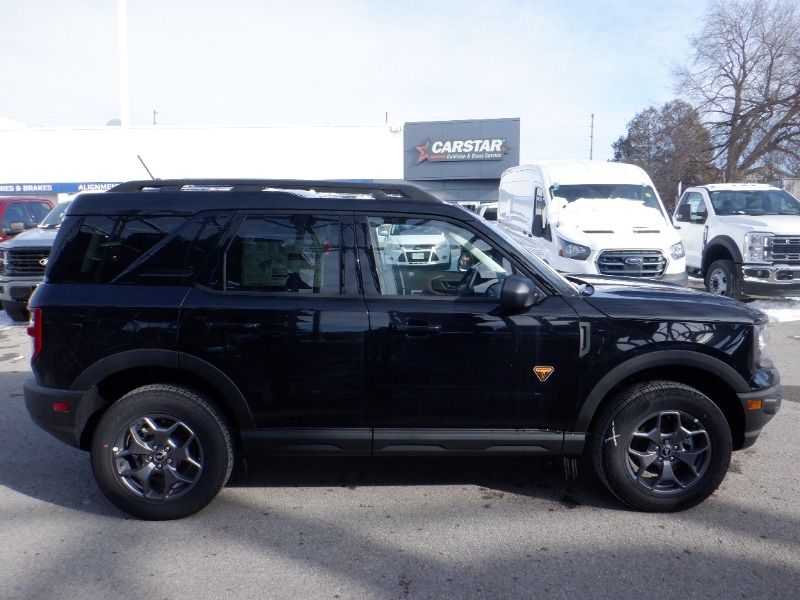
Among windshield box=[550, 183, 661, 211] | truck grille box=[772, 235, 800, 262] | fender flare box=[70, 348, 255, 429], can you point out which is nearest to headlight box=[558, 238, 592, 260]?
windshield box=[550, 183, 661, 211]

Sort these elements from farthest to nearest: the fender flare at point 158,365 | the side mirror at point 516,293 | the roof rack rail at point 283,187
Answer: the roof rack rail at point 283,187, the fender flare at point 158,365, the side mirror at point 516,293

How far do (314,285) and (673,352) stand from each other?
2.10 metres

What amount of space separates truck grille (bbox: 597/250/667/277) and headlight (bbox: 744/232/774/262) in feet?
6.76

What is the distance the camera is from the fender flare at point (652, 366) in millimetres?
4004

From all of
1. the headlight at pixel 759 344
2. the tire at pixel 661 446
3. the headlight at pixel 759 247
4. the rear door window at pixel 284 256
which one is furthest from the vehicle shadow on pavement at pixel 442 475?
the headlight at pixel 759 247

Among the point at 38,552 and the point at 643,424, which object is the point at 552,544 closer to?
the point at 643,424

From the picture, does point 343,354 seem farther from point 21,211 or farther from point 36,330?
point 21,211

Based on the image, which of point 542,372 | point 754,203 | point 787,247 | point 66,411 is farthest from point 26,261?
point 754,203

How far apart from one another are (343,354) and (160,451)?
3.98 ft

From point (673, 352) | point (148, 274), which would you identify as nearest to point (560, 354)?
point (673, 352)

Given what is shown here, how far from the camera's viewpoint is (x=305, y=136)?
35312mm

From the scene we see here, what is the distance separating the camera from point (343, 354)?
13.1 ft

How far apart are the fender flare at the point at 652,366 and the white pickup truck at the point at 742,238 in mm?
7305

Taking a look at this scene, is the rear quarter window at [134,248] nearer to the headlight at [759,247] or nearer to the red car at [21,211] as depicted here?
the headlight at [759,247]
